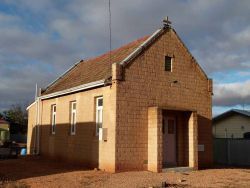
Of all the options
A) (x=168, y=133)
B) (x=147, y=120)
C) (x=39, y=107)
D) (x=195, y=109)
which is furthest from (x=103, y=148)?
(x=39, y=107)

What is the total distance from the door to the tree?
46834mm

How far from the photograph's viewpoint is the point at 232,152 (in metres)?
23.3

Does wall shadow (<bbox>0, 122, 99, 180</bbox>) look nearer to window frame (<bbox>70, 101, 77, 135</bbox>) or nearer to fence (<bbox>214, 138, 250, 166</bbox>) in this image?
window frame (<bbox>70, 101, 77, 135</bbox>)

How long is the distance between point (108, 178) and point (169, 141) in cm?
499

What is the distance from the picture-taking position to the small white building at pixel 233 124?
97.1 feet

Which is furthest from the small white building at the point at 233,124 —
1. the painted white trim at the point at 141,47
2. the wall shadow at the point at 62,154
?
the wall shadow at the point at 62,154

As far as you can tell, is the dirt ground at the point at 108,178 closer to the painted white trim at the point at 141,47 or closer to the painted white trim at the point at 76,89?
the painted white trim at the point at 76,89

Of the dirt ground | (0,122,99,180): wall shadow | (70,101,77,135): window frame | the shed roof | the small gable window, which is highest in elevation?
the small gable window

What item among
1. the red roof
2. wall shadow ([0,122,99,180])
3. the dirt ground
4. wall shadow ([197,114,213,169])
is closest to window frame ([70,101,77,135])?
wall shadow ([0,122,99,180])

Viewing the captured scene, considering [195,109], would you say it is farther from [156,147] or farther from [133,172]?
[133,172]

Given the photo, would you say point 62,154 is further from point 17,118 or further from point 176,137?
point 17,118

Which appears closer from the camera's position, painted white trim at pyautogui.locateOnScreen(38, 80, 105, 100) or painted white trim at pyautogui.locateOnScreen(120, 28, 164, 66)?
painted white trim at pyautogui.locateOnScreen(120, 28, 164, 66)

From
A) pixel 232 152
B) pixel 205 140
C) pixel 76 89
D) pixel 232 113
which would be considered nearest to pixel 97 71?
pixel 76 89

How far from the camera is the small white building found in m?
29.6
